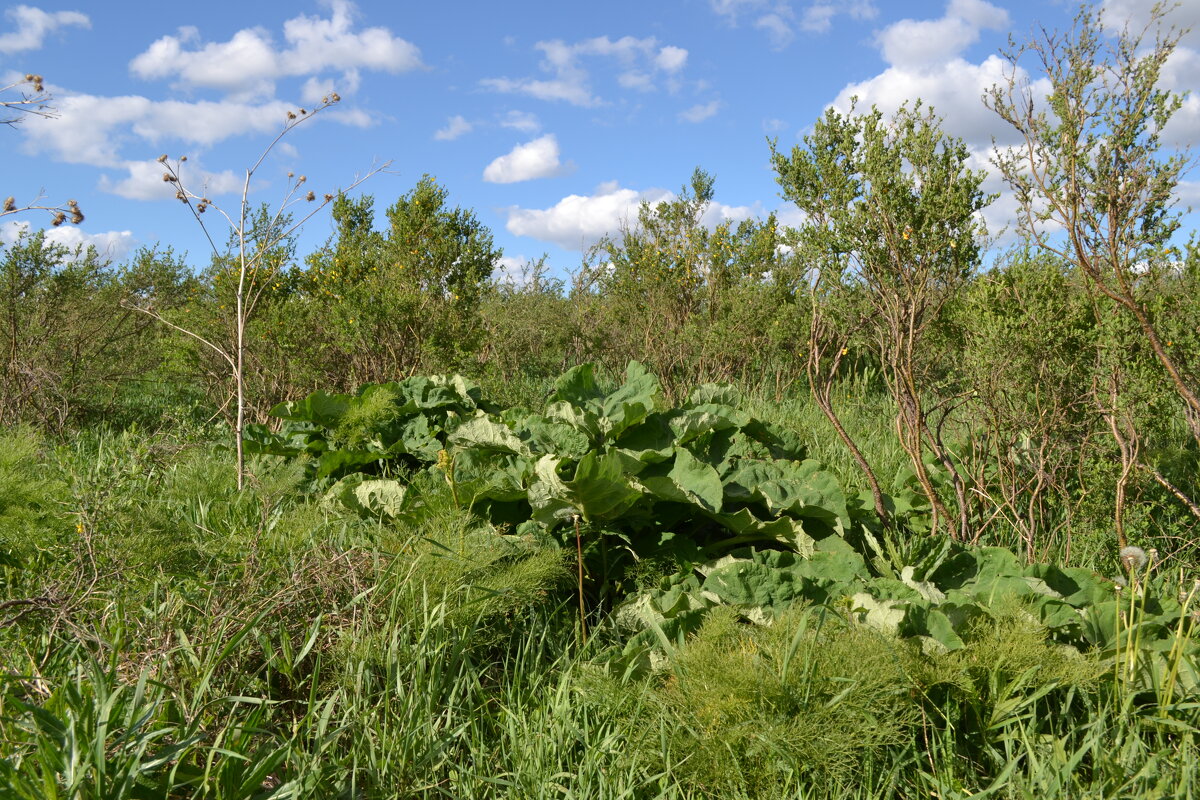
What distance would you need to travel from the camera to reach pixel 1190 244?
3.57 meters

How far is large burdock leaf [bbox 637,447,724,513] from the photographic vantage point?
2.81 meters

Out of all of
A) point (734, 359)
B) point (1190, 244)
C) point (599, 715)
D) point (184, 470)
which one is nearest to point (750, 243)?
point (734, 359)

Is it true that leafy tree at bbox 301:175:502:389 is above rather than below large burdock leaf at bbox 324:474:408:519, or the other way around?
above

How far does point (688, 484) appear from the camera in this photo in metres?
2.95

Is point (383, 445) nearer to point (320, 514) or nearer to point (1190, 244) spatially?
point (320, 514)

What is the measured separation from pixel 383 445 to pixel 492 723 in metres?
1.78

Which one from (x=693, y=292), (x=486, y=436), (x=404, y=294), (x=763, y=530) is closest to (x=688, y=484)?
(x=763, y=530)

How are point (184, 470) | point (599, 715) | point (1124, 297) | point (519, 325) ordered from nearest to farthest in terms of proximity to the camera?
point (599, 715)
point (1124, 297)
point (184, 470)
point (519, 325)

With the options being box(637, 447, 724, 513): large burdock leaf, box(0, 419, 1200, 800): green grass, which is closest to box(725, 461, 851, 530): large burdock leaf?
box(637, 447, 724, 513): large burdock leaf

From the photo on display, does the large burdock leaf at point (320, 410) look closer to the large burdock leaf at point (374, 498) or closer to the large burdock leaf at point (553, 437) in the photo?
the large burdock leaf at point (374, 498)

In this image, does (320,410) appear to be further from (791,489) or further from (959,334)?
(959,334)

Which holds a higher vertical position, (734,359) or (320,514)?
(734,359)

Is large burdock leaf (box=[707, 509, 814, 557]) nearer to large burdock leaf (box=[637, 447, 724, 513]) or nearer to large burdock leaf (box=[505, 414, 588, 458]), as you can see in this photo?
large burdock leaf (box=[637, 447, 724, 513])

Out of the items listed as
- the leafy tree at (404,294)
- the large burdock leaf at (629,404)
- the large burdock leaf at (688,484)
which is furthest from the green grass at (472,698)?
the leafy tree at (404,294)
